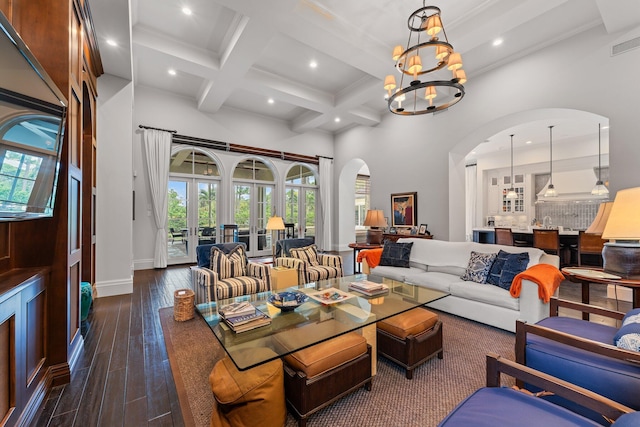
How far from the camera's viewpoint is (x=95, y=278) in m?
4.06

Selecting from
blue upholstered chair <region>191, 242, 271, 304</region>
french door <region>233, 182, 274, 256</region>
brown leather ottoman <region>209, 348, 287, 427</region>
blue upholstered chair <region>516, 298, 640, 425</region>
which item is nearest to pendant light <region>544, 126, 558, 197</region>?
blue upholstered chair <region>516, 298, 640, 425</region>

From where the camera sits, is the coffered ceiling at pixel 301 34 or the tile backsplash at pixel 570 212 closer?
the coffered ceiling at pixel 301 34

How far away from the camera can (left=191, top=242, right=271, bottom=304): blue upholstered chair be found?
3.09m

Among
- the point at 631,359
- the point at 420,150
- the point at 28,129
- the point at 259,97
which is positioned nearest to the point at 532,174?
the point at 420,150

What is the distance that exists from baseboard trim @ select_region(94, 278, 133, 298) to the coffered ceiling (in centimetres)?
324

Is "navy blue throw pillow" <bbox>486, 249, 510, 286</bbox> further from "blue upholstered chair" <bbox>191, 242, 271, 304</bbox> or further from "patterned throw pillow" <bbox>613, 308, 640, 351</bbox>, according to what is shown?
"blue upholstered chair" <bbox>191, 242, 271, 304</bbox>

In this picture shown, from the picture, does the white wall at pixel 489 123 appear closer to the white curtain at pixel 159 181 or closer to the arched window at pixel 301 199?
the arched window at pixel 301 199

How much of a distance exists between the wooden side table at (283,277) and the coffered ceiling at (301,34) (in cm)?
327

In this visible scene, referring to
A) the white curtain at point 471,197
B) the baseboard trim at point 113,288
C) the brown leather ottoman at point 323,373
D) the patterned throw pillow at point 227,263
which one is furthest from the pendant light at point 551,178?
the baseboard trim at point 113,288

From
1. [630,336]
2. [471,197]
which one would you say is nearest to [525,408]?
[630,336]

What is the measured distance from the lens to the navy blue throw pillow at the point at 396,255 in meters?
4.18

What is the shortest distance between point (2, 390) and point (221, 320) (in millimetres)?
1130

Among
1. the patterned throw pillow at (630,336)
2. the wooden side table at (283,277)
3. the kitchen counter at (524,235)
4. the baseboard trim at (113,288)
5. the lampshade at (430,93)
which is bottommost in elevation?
the baseboard trim at (113,288)

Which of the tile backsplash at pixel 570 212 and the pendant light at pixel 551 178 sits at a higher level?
the pendant light at pixel 551 178
